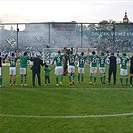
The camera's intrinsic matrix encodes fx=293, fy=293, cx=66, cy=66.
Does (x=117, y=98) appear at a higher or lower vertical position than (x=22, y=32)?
lower

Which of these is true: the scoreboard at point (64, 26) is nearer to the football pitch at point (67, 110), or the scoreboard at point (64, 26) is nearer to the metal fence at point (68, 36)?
the metal fence at point (68, 36)

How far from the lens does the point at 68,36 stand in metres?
35.7

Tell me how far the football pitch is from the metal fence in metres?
20.0

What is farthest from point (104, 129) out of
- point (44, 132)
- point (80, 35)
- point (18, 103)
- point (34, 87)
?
point (80, 35)

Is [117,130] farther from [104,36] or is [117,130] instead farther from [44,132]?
[104,36]

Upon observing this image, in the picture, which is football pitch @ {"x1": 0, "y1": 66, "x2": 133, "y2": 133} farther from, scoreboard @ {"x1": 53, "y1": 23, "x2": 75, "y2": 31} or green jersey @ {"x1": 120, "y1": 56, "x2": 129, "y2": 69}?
scoreboard @ {"x1": 53, "y1": 23, "x2": 75, "y2": 31}

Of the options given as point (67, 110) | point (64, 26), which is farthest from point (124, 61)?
point (64, 26)

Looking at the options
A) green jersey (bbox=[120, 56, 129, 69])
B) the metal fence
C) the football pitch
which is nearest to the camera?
the football pitch

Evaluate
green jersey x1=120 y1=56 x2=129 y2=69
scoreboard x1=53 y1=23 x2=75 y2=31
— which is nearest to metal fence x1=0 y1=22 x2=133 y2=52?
scoreboard x1=53 y1=23 x2=75 y2=31

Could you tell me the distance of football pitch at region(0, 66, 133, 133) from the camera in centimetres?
790

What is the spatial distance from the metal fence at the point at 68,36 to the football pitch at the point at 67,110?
65.6 ft

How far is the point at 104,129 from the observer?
771 centimetres

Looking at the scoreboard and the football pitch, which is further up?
the scoreboard

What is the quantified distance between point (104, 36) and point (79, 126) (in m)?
27.8
